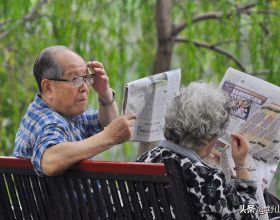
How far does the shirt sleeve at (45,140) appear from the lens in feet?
11.6

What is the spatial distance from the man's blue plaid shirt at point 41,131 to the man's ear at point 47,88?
0.12 feet

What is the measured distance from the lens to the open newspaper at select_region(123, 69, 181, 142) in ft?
12.3

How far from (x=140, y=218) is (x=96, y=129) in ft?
2.69

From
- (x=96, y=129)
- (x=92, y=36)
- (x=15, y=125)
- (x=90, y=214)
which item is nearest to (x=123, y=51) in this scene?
(x=92, y=36)

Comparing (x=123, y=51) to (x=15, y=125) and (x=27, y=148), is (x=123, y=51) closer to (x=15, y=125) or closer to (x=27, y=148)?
(x=15, y=125)

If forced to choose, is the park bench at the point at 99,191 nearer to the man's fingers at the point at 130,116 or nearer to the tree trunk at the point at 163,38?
the man's fingers at the point at 130,116

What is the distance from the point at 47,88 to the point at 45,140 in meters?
0.33

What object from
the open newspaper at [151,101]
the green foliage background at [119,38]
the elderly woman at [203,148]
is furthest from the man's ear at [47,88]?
the green foliage background at [119,38]

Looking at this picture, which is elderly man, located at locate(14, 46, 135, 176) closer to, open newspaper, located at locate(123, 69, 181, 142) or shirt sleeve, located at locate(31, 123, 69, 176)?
shirt sleeve, located at locate(31, 123, 69, 176)

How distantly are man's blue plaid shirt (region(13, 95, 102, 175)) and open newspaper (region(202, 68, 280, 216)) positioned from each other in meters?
0.59

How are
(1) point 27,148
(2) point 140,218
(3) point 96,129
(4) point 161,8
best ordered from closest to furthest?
(2) point 140,218 → (1) point 27,148 → (3) point 96,129 → (4) point 161,8

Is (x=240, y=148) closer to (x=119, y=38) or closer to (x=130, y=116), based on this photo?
(x=130, y=116)

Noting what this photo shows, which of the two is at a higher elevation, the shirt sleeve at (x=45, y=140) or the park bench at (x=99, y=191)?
the shirt sleeve at (x=45, y=140)

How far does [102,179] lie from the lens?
3.48 metres
